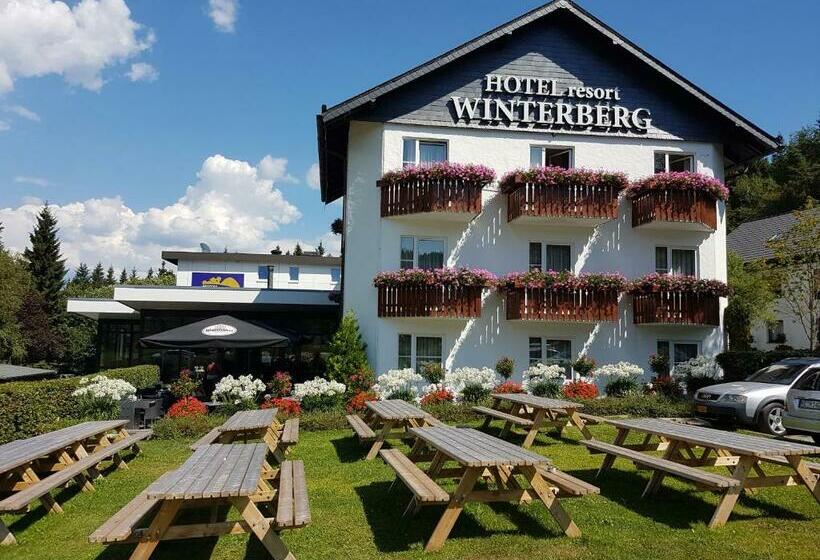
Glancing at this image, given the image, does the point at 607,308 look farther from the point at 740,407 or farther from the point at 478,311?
the point at 740,407

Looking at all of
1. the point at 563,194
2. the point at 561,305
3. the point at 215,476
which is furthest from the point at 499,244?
the point at 215,476

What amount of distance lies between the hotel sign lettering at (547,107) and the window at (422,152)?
3.46 feet

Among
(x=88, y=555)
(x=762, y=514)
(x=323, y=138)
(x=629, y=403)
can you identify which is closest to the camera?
(x=88, y=555)

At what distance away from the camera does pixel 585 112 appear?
1961cm

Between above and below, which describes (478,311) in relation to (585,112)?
below

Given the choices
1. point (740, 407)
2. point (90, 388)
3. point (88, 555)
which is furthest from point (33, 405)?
point (740, 407)

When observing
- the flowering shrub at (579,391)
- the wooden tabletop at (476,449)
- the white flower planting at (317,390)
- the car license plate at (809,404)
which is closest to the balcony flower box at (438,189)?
the flowering shrub at (579,391)

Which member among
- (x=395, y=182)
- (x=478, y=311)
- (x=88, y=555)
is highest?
(x=395, y=182)

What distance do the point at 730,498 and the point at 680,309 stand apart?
12.8 m

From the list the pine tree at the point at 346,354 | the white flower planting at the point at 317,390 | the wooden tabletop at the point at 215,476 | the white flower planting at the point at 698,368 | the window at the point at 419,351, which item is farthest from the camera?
the window at the point at 419,351

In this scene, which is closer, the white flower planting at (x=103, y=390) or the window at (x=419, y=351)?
the white flower planting at (x=103, y=390)

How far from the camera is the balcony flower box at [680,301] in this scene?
18250mm

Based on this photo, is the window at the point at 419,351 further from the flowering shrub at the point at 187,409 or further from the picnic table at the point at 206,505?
the picnic table at the point at 206,505

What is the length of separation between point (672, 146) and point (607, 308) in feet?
20.3
